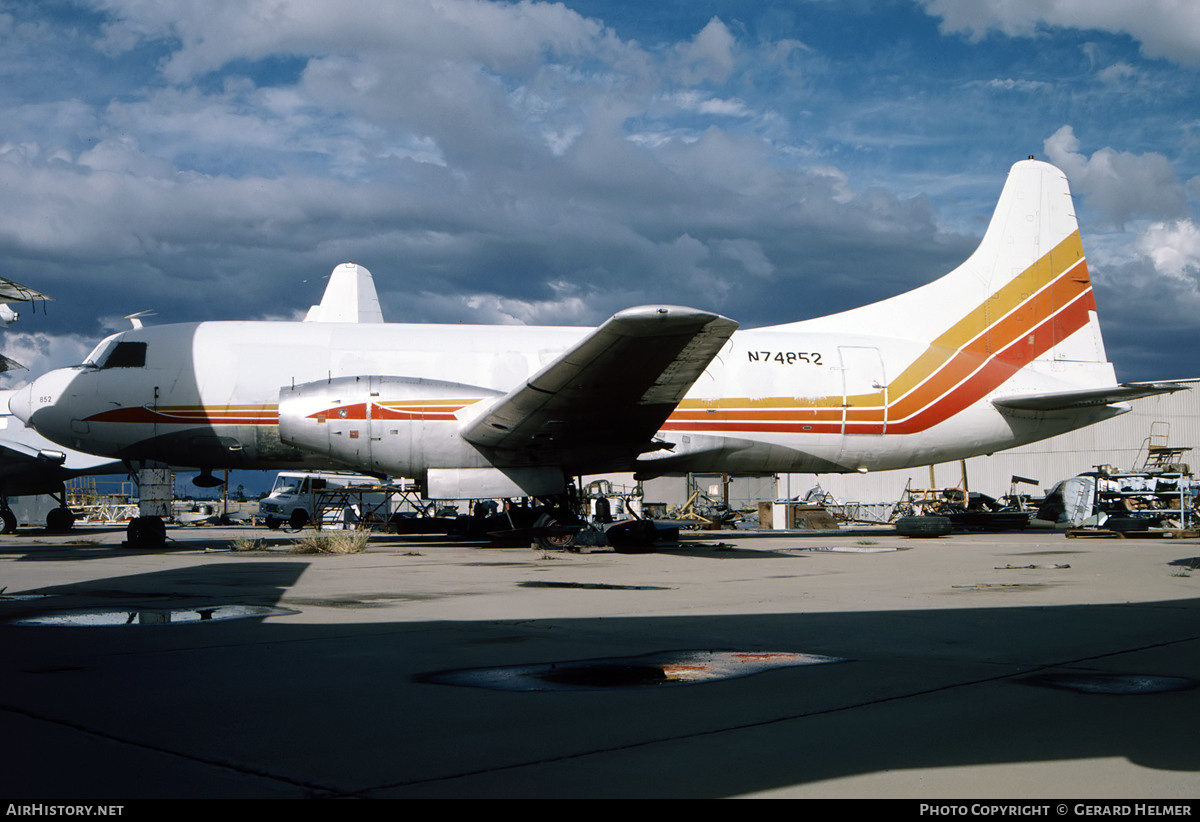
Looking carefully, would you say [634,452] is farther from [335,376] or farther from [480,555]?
[335,376]

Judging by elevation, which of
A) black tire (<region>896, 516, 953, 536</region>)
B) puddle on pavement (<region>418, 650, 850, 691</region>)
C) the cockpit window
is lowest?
black tire (<region>896, 516, 953, 536</region>)

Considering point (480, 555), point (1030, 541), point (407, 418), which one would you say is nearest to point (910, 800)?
point (480, 555)

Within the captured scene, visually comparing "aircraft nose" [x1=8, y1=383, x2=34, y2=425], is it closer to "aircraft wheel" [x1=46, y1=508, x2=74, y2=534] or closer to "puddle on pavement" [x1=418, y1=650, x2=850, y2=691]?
"aircraft wheel" [x1=46, y1=508, x2=74, y2=534]

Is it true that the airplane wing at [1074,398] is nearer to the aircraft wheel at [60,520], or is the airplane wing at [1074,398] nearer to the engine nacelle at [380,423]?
the engine nacelle at [380,423]

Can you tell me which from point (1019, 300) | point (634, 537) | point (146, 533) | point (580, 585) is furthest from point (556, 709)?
point (1019, 300)

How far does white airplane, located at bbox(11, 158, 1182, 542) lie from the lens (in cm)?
1756

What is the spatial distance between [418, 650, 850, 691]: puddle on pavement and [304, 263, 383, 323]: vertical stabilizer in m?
29.4

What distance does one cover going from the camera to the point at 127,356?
1953 centimetres

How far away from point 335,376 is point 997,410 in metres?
14.8

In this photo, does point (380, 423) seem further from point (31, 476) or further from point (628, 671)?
point (31, 476)

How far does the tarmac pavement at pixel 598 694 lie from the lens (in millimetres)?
3289

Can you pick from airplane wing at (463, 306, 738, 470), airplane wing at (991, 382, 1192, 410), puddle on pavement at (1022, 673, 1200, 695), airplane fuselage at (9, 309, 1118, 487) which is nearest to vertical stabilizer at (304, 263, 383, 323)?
airplane fuselage at (9, 309, 1118, 487)

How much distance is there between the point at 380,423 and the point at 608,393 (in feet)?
14.3

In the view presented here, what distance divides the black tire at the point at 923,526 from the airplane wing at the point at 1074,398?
3.55 m
